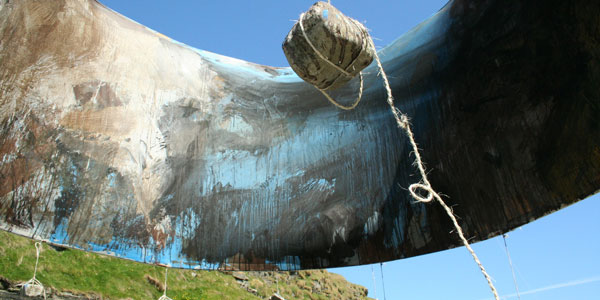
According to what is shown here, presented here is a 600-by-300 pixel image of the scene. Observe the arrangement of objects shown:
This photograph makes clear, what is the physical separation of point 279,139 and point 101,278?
8453 millimetres

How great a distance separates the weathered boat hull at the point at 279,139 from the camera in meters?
2.66

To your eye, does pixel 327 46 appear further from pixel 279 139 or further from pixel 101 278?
pixel 101 278

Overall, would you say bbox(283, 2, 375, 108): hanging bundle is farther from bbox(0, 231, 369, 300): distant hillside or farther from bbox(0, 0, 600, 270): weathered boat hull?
bbox(0, 231, 369, 300): distant hillside

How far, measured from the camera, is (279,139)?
152 inches

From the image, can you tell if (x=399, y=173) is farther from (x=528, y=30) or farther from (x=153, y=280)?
(x=153, y=280)

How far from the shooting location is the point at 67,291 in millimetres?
8883

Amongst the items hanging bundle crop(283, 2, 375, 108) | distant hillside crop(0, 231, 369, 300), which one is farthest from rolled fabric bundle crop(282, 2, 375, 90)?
distant hillside crop(0, 231, 369, 300)

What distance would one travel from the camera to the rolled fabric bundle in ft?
6.15

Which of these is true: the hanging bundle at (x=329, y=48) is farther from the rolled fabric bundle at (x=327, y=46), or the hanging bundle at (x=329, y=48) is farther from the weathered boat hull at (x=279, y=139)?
the weathered boat hull at (x=279, y=139)

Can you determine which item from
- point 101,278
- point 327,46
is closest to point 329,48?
point 327,46

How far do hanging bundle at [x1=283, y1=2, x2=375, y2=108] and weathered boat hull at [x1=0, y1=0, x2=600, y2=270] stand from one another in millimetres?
1287

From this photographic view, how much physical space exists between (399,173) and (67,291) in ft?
26.8

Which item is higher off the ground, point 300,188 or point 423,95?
point 423,95

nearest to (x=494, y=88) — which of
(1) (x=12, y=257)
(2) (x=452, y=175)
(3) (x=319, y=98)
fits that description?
(2) (x=452, y=175)
